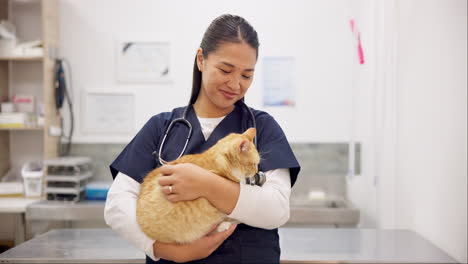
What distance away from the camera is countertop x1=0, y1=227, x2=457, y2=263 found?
1417 millimetres

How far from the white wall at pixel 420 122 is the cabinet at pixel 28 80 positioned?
7.73 ft

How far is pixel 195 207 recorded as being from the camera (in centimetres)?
80

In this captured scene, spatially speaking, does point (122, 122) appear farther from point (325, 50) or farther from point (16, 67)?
point (325, 50)

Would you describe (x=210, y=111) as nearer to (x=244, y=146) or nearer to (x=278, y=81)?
(x=244, y=146)

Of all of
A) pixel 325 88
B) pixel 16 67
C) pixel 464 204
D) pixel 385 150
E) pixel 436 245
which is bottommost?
pixel 436 245

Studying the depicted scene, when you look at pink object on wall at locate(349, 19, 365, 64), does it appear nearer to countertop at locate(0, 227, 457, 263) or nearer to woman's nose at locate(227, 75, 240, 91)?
countertop at locate(0, 227, 457, 263)

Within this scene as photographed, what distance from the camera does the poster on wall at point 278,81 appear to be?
107 inches

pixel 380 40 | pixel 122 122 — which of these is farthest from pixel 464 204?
pixel 122 122

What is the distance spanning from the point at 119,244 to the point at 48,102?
1.51m

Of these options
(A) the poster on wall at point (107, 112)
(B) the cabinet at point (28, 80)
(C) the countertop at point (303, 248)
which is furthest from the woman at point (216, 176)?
(B) the cabinet at point (28, 80)

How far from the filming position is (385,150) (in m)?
2.04

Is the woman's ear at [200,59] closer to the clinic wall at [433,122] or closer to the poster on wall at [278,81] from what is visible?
the clinic wall at [433,122]

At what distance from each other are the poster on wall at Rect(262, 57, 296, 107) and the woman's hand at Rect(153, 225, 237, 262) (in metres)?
2.00

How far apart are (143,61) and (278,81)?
1089 millimetres
